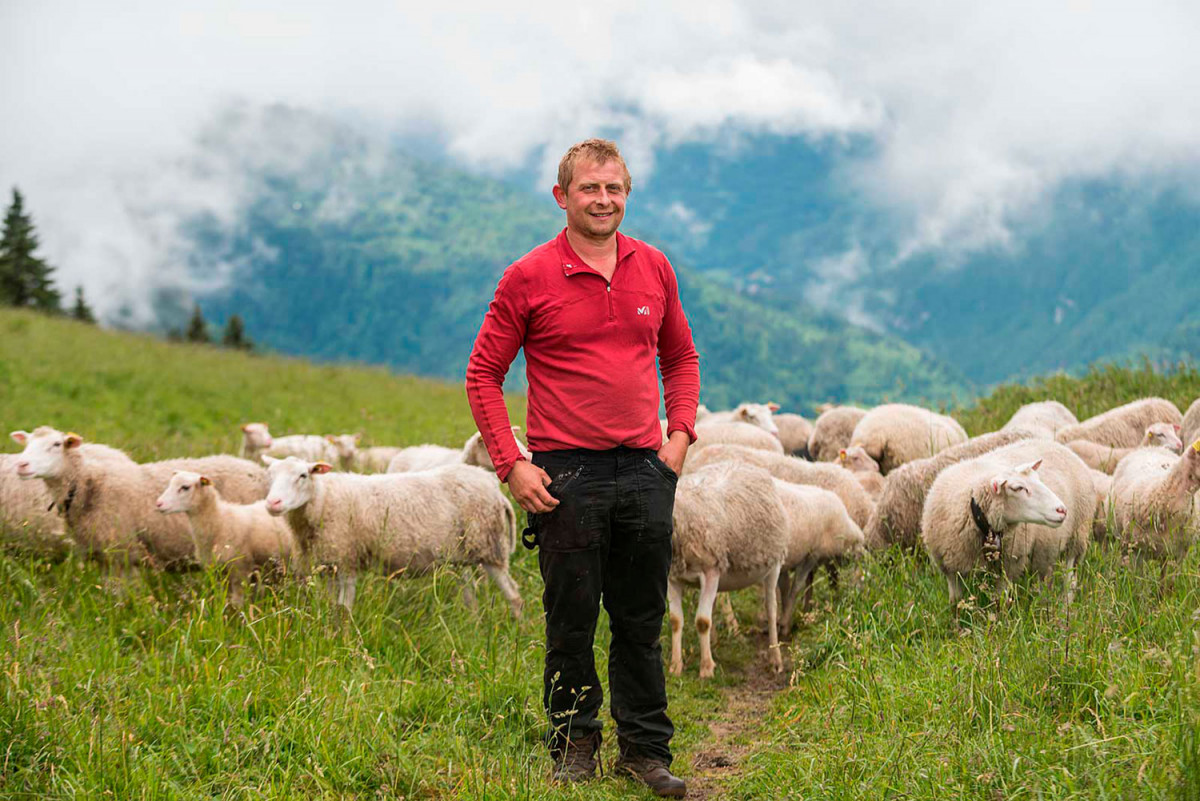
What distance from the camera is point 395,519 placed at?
24.1ft

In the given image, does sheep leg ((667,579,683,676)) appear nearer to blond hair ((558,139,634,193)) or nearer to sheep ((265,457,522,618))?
sheep ((265,457,522,618))

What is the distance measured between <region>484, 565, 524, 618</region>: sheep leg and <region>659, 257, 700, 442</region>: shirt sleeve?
3.43 m

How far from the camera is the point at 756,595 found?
30.3 feet

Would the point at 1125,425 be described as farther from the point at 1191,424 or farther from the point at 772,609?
the point at 772,609

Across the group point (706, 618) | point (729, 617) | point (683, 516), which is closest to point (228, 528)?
point (683, 516)

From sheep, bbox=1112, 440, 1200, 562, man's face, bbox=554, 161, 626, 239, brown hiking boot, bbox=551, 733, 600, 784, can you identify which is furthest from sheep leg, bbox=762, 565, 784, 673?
man's face, bbox=554, 161, 626, 239

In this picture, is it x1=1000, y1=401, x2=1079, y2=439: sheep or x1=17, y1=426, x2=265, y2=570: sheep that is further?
x1=1000, y1=401, x2=1079, y2=439: sheep

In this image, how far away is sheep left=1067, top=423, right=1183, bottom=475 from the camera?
8.75 metres

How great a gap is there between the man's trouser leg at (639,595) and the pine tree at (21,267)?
169 ft

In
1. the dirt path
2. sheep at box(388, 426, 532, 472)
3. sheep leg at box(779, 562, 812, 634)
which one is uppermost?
sheep at box(388, 426, 532, 472)

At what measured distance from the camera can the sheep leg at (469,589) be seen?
7.07 meters

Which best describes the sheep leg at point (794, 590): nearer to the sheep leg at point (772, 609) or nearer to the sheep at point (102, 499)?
the sheep leg at point (772, 609)

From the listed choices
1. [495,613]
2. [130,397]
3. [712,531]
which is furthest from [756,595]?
[130,397]

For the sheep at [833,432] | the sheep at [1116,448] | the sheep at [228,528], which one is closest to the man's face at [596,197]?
the sheep at [228,528]
